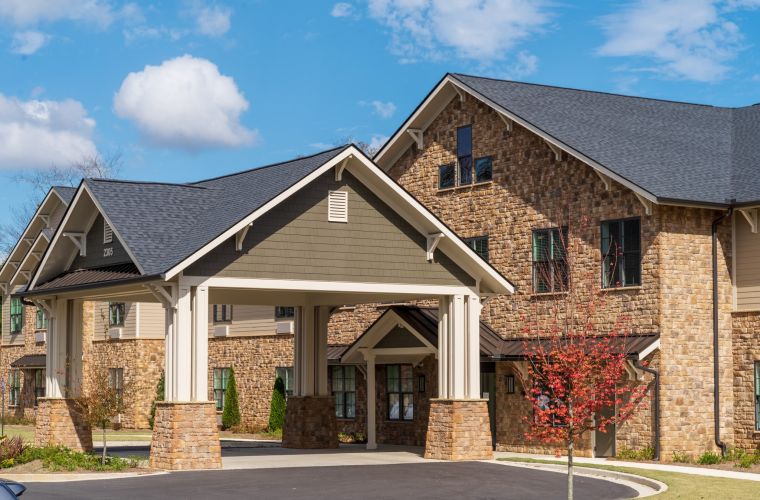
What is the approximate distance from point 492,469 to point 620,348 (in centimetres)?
469

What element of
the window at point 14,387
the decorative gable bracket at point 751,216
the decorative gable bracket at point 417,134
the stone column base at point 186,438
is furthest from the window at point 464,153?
the window at point 14,387

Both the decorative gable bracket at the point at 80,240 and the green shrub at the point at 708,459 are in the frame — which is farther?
the decorative gable bracket at the point at 80,240

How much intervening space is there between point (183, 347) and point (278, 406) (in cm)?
1570

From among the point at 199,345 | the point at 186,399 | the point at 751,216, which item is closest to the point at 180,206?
the point at 199,345

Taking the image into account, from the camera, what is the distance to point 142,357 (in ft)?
163

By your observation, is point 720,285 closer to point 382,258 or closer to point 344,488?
point 382,258

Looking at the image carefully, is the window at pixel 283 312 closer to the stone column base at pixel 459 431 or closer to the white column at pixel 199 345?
the stone column base at pixel 459 431

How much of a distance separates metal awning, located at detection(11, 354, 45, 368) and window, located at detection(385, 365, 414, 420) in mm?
22566

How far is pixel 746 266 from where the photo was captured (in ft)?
101

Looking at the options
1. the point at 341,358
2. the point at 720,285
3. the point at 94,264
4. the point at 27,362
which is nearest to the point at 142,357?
the point at 27,362

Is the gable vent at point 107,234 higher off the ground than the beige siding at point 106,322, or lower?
higher

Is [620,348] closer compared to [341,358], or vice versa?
[620,348]

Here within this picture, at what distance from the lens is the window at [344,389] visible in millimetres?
39375

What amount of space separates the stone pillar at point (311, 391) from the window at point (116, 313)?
1739cm
